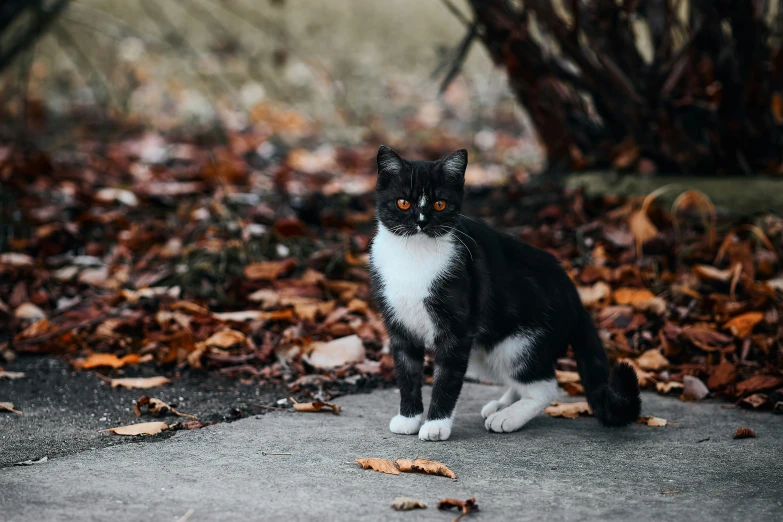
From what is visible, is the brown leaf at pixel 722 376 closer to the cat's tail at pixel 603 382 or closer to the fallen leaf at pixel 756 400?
the fallen leaf at pixel 756 400

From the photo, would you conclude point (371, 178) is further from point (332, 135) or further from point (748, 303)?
point (748, 303)

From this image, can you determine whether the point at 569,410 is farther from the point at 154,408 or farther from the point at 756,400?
the point at 154,408

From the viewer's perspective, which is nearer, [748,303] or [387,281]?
[387,281]

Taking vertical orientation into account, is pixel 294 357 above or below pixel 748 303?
below

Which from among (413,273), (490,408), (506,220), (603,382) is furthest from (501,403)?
(506,220)

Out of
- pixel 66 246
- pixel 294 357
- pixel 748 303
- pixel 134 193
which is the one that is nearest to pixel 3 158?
pixel 134 193

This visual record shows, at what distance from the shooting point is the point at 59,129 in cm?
829

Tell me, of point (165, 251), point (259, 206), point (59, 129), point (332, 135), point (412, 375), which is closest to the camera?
point (412, 375)

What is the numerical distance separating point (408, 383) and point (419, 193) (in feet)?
2.22

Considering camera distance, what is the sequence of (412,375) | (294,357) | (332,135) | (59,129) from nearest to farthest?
(412,375) → (294,357) → (59,129) → (332,135)

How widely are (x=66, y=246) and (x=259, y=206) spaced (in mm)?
1238

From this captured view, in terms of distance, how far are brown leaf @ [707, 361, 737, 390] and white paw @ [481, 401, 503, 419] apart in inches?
35.5

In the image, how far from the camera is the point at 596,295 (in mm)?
4293

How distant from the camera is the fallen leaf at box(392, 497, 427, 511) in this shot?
2152 mm
